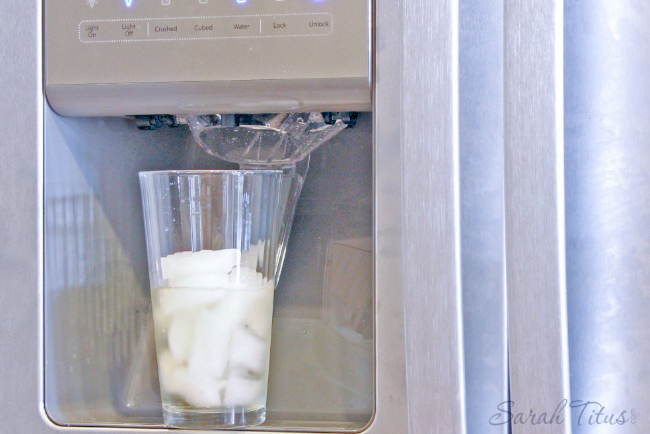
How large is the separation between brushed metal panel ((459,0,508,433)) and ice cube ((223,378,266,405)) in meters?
0.20

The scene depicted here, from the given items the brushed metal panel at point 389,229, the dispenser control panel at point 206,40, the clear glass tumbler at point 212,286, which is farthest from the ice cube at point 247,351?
the dispenser control panel at point 206,40

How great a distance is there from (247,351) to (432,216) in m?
0.22

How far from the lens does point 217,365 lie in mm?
702

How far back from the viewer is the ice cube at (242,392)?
2.31ft

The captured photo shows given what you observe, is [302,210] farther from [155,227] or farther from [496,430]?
[496,430]

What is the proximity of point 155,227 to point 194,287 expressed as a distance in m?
0.07

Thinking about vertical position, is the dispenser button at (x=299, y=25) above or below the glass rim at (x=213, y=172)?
above

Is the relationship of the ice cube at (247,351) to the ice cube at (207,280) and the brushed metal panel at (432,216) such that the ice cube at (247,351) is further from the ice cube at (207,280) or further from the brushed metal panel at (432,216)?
the brushed metal panel at (432,216)

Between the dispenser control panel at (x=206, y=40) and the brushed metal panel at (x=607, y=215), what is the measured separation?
18 cm

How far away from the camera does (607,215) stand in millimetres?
610


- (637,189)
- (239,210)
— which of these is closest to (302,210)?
(239,210)

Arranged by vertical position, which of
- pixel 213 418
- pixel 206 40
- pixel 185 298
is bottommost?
pixel 213 418

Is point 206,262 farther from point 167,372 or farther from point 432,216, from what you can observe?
point 432,216

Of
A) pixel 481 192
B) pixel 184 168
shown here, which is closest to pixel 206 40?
pixel 184 168
